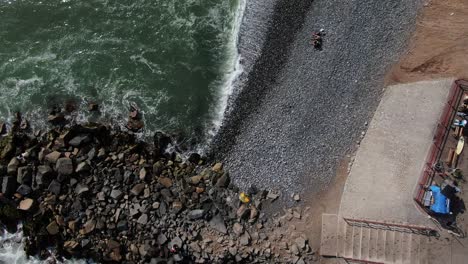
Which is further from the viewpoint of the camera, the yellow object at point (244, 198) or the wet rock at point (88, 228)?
the yellow object at point (244, 198)

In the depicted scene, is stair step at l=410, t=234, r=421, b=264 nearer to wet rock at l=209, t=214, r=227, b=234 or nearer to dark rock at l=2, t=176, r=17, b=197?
wet rock at l=209, t=214, r=227, b=234

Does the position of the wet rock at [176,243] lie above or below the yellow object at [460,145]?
below

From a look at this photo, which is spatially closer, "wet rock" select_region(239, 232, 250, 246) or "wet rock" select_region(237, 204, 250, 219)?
"wet rock" select_region(239, 232, 250, 246)

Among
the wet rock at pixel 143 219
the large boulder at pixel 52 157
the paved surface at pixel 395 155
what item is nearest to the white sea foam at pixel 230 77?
the wet rock at pixel 143 219

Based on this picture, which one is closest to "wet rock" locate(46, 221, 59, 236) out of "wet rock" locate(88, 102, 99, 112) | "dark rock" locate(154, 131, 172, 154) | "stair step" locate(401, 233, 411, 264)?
"wet rock" locate(88, 102, 99, 112)

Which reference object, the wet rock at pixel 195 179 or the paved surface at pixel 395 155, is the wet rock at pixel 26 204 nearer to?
the wet rock at pixel 195 179

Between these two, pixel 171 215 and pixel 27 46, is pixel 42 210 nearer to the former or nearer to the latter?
pixel 171 215

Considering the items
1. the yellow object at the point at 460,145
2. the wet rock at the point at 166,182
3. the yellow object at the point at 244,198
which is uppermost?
the yellow object at the point at 460,145

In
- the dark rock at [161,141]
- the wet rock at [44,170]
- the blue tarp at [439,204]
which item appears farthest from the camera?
the dark rock at [161,141]
